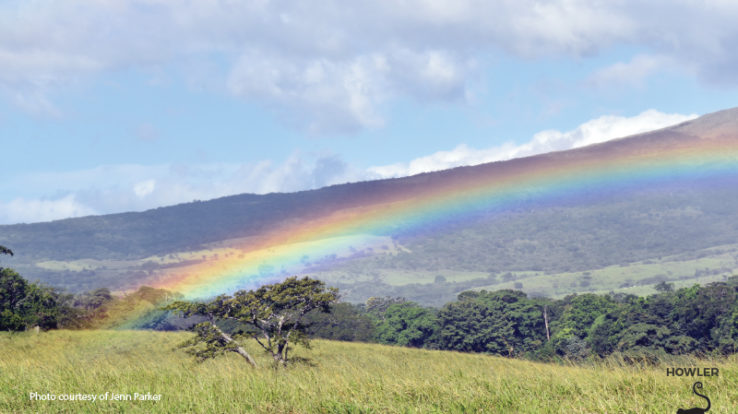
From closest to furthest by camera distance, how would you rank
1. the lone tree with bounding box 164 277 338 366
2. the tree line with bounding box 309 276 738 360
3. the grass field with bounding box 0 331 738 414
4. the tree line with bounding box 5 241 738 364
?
the grass field with bounding box 0 331 738 414
the lone tree with bounding box 164 277 338 366
the tree line with bounding box 5 241 738 364
the tree line with bounding box 309 276 738 360

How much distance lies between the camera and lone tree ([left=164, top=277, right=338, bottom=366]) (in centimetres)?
3366

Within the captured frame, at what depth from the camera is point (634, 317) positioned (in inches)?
3383

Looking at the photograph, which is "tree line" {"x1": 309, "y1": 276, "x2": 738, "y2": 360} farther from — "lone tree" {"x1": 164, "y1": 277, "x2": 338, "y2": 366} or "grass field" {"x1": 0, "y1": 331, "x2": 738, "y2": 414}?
"grass field" {"x1": 0, "y1": 331, "x2": 738, "y2": 414}

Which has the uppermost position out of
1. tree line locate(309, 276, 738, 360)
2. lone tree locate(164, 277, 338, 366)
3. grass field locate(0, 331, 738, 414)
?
grass field locate(0, 331, 738, 414)

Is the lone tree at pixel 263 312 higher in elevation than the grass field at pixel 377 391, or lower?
lower

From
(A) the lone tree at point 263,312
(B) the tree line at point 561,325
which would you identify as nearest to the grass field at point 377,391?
(A) the lone tree at point 263,312

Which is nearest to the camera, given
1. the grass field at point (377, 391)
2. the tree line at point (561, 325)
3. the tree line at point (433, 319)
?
the grass field at point (377, 391)

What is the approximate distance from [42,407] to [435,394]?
7.59 metres

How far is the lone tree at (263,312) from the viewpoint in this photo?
33656 mm

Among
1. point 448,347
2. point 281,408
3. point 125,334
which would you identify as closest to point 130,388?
point 281,408

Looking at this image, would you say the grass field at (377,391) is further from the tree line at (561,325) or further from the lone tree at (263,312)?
the tree line at (561,325)

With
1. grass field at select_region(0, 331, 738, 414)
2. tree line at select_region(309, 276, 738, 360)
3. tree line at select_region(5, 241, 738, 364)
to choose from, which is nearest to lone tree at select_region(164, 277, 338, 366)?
tree line at select_region(5, 241, 738, 364)

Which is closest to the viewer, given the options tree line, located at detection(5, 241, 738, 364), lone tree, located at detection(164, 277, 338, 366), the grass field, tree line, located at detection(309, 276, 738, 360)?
the grass field

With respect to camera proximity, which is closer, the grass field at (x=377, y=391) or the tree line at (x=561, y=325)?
the grass field at (x=377, y=391)
